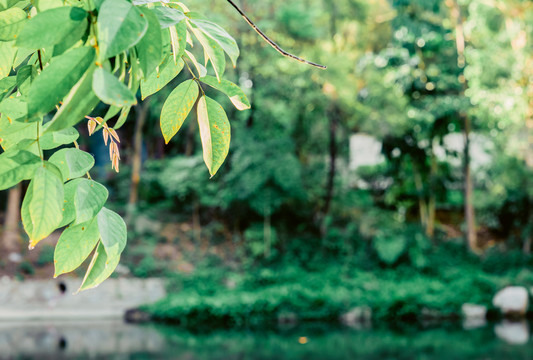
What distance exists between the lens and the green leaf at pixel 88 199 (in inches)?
13.2

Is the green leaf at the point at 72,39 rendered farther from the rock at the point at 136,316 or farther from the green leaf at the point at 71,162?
the rock at the point at 136,316

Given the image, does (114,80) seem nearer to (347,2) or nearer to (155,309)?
(155,309)

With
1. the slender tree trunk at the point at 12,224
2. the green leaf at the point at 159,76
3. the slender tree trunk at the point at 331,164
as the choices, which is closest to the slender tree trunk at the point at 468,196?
the slender tree trunk at the point at 331,164

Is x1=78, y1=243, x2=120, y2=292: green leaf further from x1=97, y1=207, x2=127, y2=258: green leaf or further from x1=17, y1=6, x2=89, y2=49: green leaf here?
x1=17, y1=6, x2=89, y2=49: green leaf

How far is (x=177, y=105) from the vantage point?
0.42m

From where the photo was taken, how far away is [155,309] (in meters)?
6.77

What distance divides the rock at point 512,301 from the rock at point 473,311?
0.19 meters

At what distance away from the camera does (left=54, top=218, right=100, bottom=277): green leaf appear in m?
0.38

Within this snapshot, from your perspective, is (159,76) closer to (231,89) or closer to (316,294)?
(231,89)

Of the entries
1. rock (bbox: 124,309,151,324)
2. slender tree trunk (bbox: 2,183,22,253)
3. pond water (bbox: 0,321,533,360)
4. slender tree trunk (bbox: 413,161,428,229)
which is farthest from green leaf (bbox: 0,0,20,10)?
slender tree trunk (bbox: 413,161,428,229)

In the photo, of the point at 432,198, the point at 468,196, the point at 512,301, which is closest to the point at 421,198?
the point at 432,198

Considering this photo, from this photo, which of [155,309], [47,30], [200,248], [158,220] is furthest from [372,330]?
[47,30]

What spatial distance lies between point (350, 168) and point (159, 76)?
9.59m

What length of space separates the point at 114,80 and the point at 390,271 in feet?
27.2
